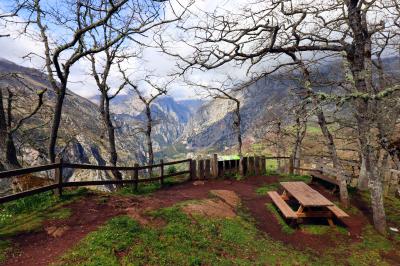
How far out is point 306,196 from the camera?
11578mm

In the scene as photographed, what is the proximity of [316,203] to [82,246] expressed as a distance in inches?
314

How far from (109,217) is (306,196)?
759 cm

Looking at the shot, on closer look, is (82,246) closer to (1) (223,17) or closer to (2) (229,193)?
(1) (223,17)

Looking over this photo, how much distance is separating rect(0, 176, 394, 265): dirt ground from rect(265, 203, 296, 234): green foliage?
16 centimetres

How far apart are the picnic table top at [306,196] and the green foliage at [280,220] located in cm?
103

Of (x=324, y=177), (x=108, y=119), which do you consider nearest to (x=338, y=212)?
(x=324, y=177)

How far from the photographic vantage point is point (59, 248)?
23.2 ft

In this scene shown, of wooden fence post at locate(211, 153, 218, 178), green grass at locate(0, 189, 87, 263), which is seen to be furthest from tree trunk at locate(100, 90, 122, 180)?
green grass at locate(0, 189, 87, 263)

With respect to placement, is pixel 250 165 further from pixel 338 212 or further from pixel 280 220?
pixel 338 212

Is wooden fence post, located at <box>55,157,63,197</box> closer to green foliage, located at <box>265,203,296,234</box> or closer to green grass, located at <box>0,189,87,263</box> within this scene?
green grass, located at <box>0,189,87,263</box>

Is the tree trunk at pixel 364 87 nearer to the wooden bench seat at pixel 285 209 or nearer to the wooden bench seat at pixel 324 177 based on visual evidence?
the wooden bench seat at pixel 285 209

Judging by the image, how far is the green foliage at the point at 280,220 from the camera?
1049 cm

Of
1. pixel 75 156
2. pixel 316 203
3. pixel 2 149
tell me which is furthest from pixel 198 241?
pixel 75 156

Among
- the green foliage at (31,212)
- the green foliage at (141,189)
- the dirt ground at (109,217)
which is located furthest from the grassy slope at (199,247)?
the green foliage at (141,189)
